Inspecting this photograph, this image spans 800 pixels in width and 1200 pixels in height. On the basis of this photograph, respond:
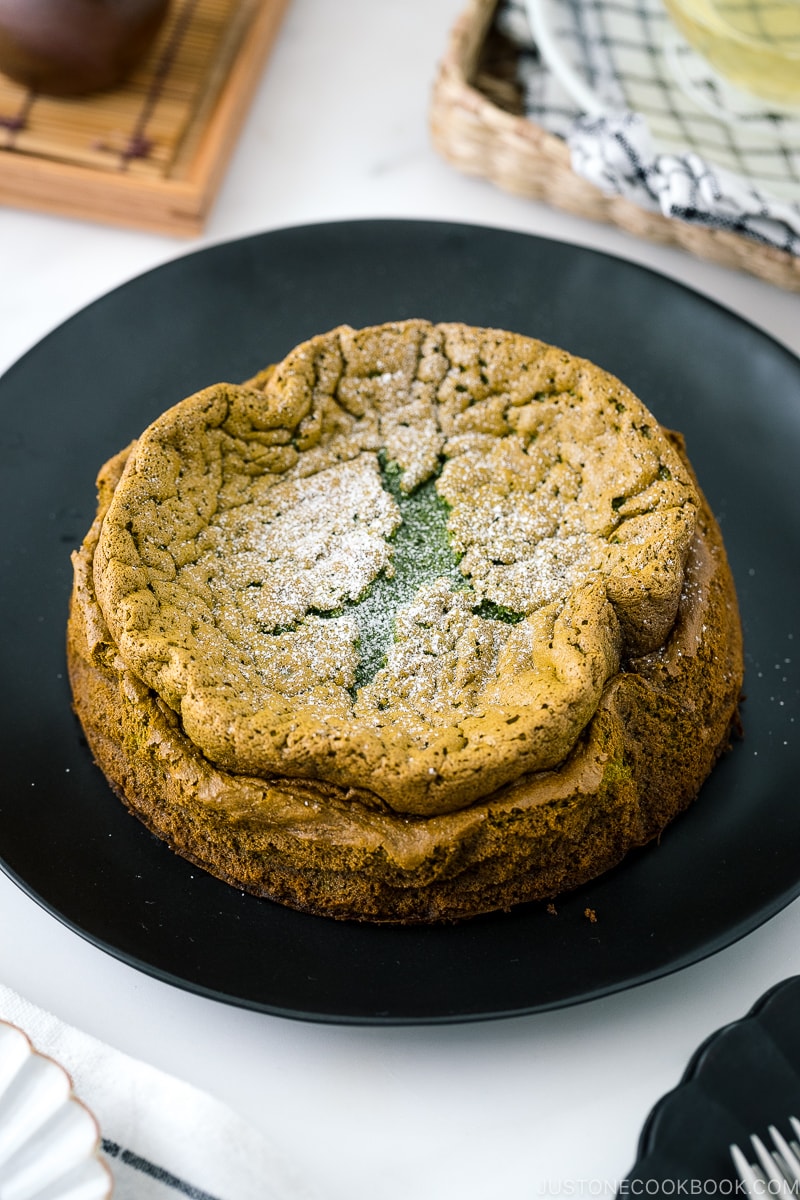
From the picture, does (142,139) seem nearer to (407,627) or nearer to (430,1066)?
(407,627)

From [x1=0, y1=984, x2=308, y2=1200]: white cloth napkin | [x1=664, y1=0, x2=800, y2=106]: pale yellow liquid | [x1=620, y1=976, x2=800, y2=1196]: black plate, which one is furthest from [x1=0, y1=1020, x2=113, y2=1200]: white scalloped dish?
[x1=664, y1=0, x2=800, y2=106]: pale yellow liquid

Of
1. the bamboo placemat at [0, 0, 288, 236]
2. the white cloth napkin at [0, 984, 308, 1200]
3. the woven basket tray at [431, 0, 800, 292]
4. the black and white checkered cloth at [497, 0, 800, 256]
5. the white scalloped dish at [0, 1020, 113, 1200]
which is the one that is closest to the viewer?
the white scalloped dish at [0, 1020, 113, 1200]

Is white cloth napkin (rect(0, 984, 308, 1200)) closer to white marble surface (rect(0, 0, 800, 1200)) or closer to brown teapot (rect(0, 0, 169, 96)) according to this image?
white marble surface (rect(0, 0, 800, 1200))

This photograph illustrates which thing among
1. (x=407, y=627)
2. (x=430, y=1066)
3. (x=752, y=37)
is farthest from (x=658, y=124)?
(x=430, y=1066)

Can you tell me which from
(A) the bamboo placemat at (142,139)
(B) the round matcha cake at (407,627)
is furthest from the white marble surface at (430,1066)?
(A) the bamboo placemat at (142,139)

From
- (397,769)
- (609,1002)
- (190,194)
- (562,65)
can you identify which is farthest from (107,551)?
(562,65)

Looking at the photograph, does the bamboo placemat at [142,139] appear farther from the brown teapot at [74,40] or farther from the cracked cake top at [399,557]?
the cracked cake top at [399,557]
